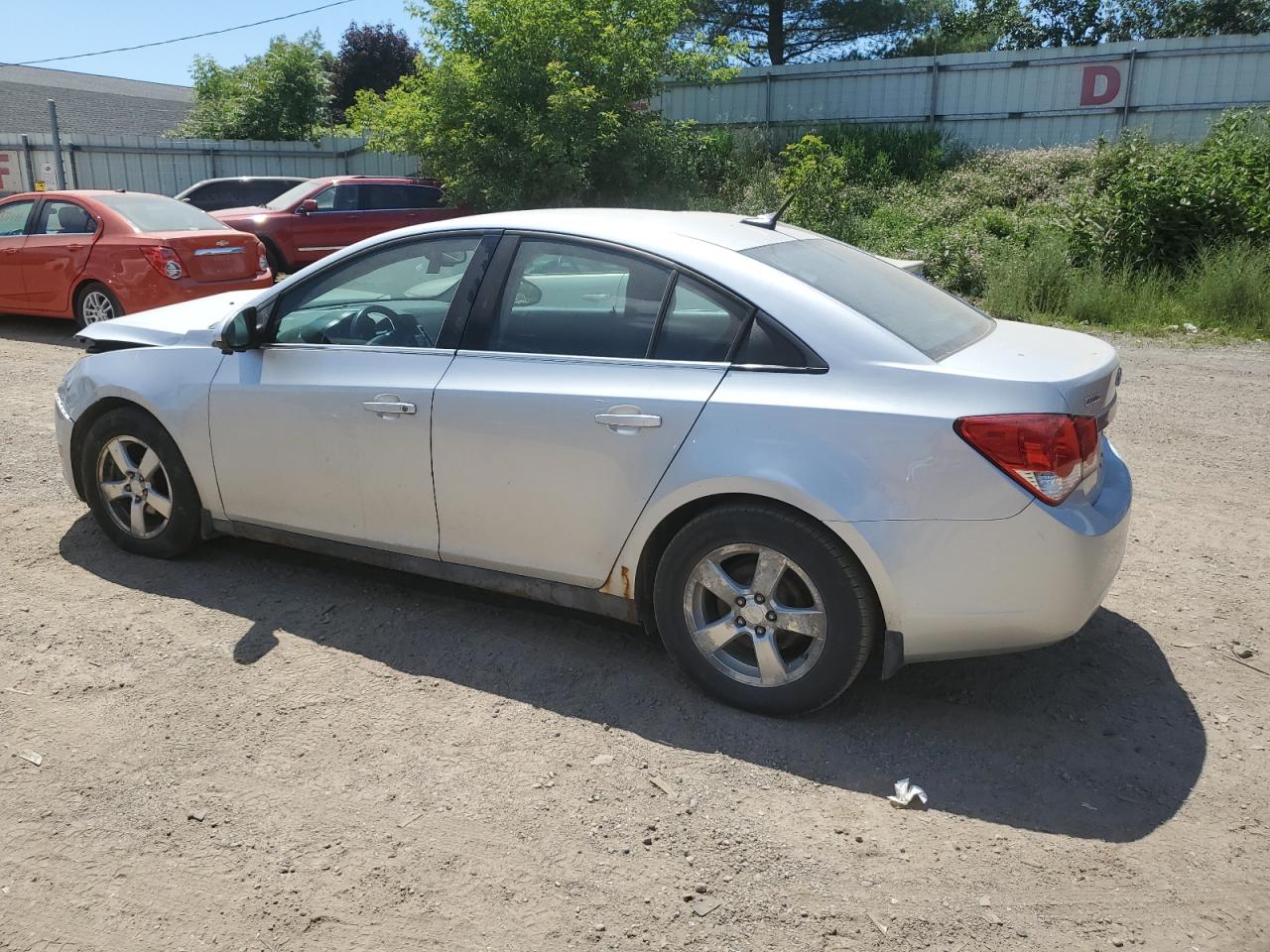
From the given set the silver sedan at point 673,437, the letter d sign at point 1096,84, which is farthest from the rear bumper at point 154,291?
the letter d sign at point 1096,84

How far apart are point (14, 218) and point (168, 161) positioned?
42.2ft

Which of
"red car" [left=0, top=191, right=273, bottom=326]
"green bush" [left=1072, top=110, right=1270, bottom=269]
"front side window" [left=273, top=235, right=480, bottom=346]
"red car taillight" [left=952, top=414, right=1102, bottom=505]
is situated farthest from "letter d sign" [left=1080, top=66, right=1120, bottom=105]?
"red car taillight" [left=952, top=414, right=1102, bottom=505]

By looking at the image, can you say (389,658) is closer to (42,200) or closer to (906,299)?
(906,299)

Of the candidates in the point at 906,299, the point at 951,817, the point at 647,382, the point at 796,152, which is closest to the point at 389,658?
the point at 647,382

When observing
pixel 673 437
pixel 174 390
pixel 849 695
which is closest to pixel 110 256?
pixel 174 390

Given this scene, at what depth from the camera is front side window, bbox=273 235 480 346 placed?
4.32 metres

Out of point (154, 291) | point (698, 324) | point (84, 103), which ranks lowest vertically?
point (154, 291)

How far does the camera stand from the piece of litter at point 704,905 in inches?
110

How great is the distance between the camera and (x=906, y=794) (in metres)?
3.29

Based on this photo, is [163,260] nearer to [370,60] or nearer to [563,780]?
[563,780]

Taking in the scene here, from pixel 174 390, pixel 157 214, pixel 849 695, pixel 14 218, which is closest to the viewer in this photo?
pixel 849 695

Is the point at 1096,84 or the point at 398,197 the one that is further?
the point at 1096,84

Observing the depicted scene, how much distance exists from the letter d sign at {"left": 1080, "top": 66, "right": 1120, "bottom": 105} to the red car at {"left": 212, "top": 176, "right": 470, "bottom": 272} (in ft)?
38.2

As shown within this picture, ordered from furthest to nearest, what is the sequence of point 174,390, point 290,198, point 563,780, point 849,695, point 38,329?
1. point 290,198
2. point 38,329
3. point 174,390
4. point 849,695
5. point 563,780
